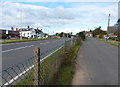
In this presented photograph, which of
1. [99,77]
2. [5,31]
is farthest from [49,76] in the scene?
[5,31]

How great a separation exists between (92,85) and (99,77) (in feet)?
3.44

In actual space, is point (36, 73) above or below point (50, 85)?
above

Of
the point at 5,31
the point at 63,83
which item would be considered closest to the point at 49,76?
the point at 63,83

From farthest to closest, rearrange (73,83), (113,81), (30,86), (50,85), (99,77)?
1. (99,77)
2. (113,81)
3. (73,83)
4. (50,85)
5. (30,86)

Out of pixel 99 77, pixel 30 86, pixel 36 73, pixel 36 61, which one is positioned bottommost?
pixel 99 77

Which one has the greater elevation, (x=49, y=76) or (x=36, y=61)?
(x=36, y=61)

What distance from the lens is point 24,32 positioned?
9475cm

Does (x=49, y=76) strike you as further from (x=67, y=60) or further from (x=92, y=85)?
(x=67, y=60)

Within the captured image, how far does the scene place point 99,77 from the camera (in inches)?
221

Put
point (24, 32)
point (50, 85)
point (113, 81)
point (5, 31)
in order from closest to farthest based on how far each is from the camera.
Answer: point (50, 85) < point (113, 81) < point (5, 31) < point (24, 32)

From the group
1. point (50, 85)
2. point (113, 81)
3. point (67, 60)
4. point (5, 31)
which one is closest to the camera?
point (50, 85)

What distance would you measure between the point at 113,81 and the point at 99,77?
60cm

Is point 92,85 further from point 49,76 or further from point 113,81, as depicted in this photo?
point 49,76

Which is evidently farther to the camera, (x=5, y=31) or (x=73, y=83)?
(x=5, y=31)
